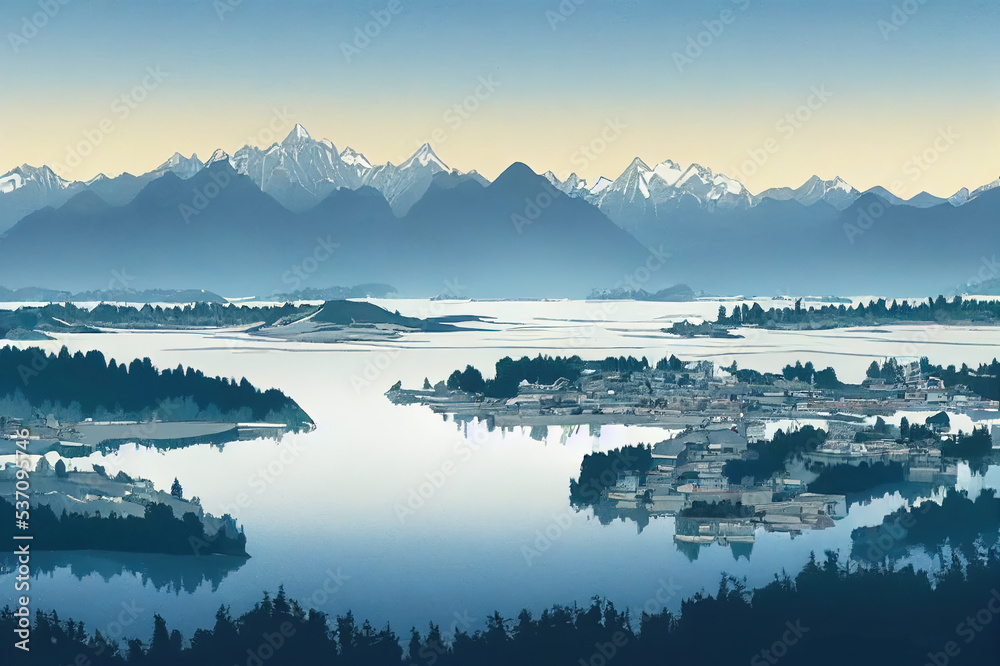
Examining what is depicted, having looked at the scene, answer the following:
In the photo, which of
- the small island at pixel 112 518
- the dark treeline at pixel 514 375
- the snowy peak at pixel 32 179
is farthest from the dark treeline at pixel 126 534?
the snowy peak at pixel 32 179

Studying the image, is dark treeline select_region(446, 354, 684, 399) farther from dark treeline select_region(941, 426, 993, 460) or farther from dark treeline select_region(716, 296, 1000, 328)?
dark treeline select_region(716, 296, 1000, 328)

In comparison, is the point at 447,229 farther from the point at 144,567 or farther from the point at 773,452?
the point at 144,567

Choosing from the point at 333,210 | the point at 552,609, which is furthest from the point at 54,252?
the point at 552,609

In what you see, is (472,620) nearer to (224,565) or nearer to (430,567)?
(430,567)

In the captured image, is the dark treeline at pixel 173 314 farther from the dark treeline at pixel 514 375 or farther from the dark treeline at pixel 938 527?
the dark treeline at pixel 938 527

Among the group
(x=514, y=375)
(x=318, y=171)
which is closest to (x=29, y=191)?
(x=318, y=171)

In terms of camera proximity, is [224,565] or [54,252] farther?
[54,252]

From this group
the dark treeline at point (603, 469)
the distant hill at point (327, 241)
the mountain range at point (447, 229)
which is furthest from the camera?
the distant hill at point (327, 241)
